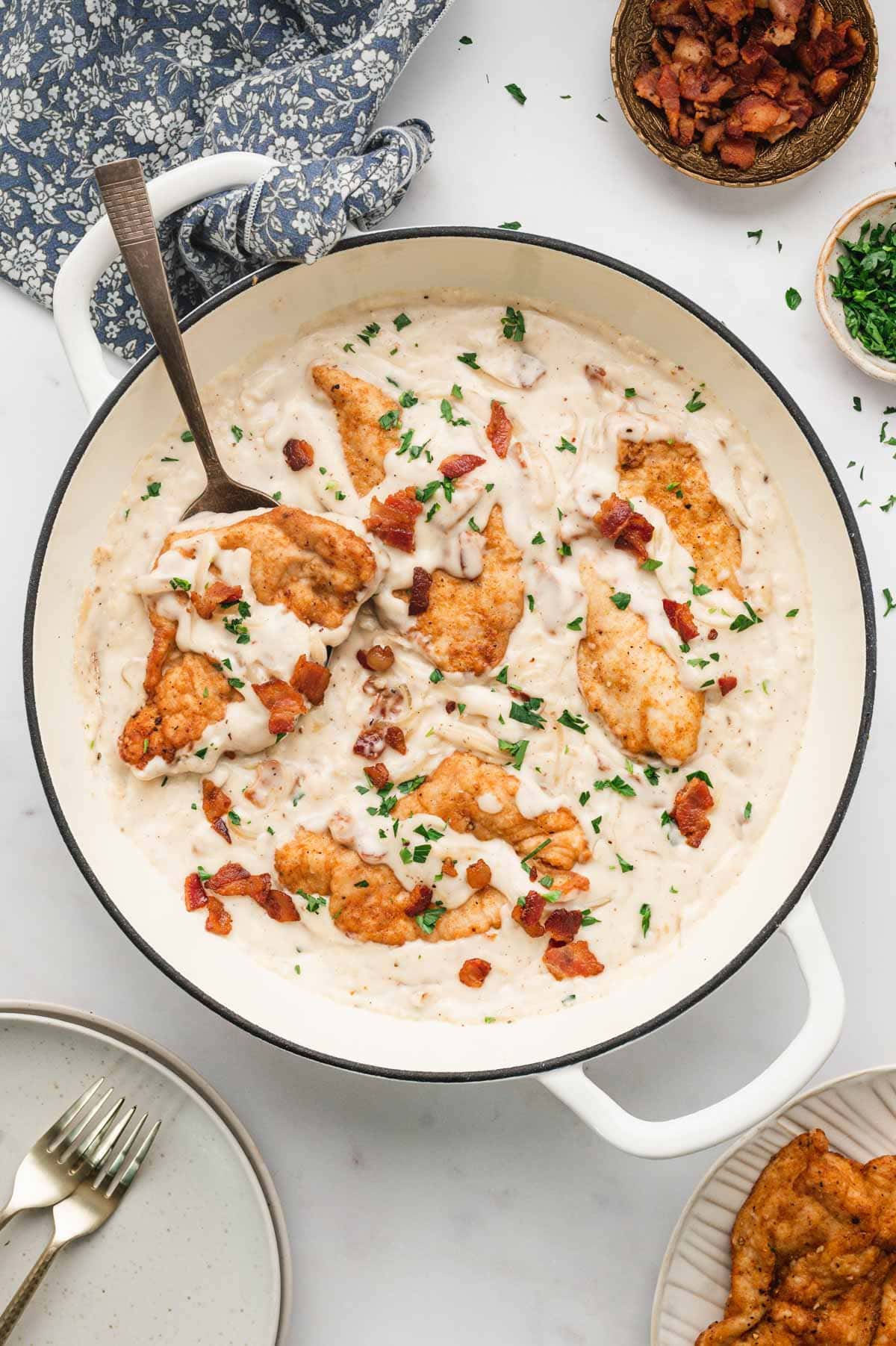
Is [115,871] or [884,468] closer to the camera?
[115,871]

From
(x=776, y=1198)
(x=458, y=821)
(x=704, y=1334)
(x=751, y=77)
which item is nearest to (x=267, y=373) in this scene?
(x=458, y=821)

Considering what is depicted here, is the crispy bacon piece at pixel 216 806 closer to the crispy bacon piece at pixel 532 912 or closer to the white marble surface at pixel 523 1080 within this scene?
the white marble surface at pixel 523 1080

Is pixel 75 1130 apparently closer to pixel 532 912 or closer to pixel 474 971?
pixel 474 971

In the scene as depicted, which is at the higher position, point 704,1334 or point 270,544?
point 270,544

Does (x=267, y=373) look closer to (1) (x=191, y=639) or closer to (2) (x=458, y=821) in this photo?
(1) (x=191, y=639)

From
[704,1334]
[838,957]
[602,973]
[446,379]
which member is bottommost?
[704,1334]

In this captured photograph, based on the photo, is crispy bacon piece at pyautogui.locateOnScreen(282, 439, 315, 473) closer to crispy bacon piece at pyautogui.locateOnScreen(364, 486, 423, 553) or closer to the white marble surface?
crispy bacon piece at pyautogui.locateOnScreen(364, 486, 423, 553)

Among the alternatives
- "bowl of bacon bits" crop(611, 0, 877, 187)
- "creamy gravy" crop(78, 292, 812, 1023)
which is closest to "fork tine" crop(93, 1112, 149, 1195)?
"creamy gravy" crop(78, 292, 812, 1023)
